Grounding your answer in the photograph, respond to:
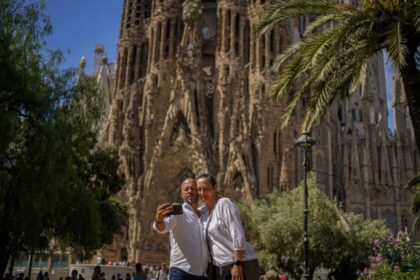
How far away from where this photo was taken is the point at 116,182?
26.3m

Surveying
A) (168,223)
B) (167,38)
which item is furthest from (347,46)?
(167,38)

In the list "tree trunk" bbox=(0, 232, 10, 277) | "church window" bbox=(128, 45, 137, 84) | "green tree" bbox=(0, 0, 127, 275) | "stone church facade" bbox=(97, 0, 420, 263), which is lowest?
"tree trunk" bbox=(0, 232, 10, 277)

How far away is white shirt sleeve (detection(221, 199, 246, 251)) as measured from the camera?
4305mm

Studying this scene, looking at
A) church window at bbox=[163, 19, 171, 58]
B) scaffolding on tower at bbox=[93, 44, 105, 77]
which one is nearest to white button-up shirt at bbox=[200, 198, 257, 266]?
church window at bbox=[163, 19, 171, 58]

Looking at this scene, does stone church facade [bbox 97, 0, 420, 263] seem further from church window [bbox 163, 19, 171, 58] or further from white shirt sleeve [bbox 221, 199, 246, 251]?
white shirt sleeve [bbox 221, 199, 246, 251]

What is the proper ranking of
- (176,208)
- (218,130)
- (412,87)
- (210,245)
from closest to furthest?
(176,208) < (210,245) < (412,87) < (218,130)

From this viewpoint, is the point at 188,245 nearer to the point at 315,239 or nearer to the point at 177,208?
the point at 177,208

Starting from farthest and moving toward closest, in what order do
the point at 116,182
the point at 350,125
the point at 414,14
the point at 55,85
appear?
the point at 350,125
the point at 116,182
the point at 55,85
the point at 414,14

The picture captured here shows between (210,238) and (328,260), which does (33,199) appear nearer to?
(210,238)

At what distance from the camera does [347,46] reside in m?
10.7

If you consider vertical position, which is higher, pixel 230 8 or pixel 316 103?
pixel 230 8

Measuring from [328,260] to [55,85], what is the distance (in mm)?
14747

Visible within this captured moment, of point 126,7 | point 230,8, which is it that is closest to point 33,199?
point 230,8

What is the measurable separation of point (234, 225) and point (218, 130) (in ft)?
105
